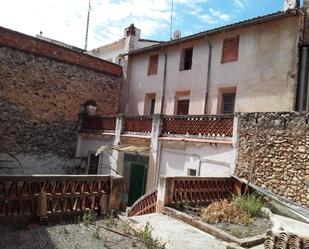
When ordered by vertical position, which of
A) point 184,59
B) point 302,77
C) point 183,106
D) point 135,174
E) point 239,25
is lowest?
point 135,174

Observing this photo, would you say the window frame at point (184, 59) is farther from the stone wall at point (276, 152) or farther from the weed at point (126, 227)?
the weed at point (126, 227)

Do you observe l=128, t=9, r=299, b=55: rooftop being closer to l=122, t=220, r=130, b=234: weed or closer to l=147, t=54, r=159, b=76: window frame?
l=147, t=54, r=159, b=76: window frame

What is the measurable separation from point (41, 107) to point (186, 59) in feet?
26.4

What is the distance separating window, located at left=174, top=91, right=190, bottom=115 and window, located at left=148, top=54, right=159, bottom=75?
2.38 metres

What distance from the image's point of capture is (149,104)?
20.0 meters

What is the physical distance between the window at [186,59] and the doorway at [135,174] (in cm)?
589

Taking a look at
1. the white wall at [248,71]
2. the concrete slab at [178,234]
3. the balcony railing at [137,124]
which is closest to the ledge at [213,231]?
the concrete slab at [178,234]

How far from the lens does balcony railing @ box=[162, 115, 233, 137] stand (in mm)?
11422

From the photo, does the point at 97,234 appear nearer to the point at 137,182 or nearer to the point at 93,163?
the point at 137,182

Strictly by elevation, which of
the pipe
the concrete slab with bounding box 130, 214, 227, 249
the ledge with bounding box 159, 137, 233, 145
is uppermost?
the pipe

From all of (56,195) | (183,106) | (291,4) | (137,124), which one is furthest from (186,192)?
(183,106)

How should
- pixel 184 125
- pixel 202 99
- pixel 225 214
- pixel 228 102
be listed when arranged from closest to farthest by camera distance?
pixel 225 214, pixel 184 125, pixel 228 102, pixel 202 99

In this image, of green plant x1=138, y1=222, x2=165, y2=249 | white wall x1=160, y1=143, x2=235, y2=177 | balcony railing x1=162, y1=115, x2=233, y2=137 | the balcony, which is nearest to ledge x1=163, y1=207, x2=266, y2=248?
green plant x1=138, y1=222, x2=165, y2=249

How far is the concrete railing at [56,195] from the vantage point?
20.7ft
